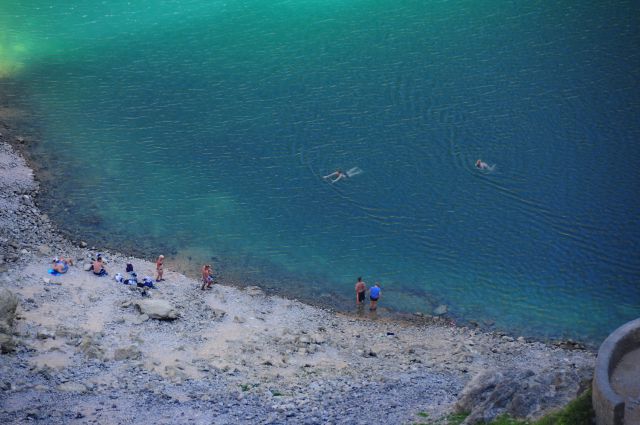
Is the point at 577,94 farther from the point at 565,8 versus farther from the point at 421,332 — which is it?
the point at 421,332

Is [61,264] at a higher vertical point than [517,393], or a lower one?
higher

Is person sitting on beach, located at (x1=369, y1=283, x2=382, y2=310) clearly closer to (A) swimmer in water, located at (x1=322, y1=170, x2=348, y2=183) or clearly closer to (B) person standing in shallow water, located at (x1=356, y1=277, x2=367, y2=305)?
(B) person standing in shallow water, located at (x1=356, y1=277, x2=367, y2=305)

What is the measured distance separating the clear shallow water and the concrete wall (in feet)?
50.2

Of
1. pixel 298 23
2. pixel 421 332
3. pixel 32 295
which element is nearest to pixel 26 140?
pixel 32 295

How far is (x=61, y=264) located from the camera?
44250 millimetres

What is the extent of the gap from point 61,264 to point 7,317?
7443 millimetres

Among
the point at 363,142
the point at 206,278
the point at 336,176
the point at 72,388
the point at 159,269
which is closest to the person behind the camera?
the point at 72,388

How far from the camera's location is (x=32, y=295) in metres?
41.0

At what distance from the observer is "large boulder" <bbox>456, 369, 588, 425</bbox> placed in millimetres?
30172

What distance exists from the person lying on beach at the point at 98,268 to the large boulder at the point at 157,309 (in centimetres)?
414

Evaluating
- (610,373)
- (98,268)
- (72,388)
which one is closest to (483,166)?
(98,268)

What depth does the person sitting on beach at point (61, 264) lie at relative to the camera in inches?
1735

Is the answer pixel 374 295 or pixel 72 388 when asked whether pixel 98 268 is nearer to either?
pixel 72 388

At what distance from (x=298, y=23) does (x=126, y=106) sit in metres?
19.3
